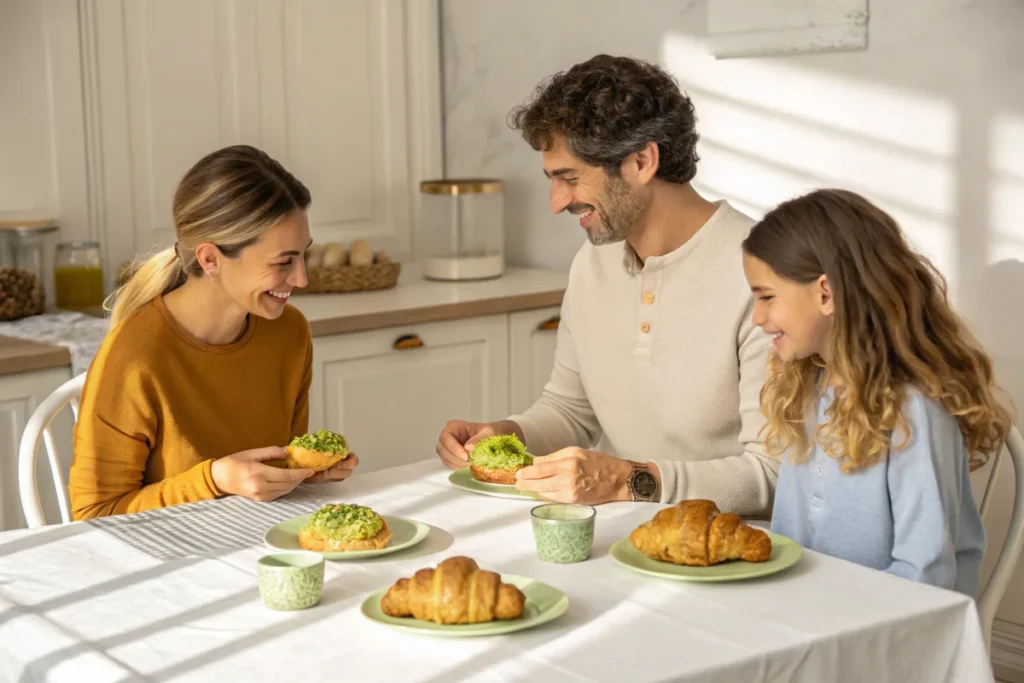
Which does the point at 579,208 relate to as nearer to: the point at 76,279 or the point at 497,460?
the point at 497,460

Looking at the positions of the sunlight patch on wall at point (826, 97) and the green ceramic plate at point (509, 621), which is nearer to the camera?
the green ceramic plate at point (509, 621)

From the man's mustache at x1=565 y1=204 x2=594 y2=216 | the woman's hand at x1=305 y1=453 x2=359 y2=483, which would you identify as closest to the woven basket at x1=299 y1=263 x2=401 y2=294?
the man's mustache at x1=565 y1=204 x2=594 y2=216

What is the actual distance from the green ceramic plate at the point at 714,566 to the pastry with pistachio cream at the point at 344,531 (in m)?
0.28

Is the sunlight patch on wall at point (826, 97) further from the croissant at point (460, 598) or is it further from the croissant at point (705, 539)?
the croissant at point (460, 598)

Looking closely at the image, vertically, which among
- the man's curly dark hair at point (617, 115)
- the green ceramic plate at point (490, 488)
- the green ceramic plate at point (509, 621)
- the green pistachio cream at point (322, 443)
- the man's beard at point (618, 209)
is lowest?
the green ceramic plate at point (490, 488)

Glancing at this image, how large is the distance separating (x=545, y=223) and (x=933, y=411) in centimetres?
211

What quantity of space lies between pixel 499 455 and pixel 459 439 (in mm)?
202

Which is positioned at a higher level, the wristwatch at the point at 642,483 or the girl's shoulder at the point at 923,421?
the girl's shoulder at the point at 923,421

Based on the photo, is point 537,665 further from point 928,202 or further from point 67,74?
point 67,74

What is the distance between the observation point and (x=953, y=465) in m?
1.59

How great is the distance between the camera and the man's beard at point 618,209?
2086 mm

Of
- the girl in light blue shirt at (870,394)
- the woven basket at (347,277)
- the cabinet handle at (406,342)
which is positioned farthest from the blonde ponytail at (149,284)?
the woven basket at (347,277)

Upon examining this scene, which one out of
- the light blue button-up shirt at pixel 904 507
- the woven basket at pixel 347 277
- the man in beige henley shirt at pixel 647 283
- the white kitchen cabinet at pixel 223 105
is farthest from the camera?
the woven basket at pixel 347 277

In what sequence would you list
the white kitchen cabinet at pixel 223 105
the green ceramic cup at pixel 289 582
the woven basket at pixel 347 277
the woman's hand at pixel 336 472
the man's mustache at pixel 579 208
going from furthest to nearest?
the woven basket at pixel 347 277
the white kitchen cabinet at pixel 223 105
the man's mustache at pixel 579 208
the woman's hand at pixel 336 472
the green ceramic cup at pixel 289 582
